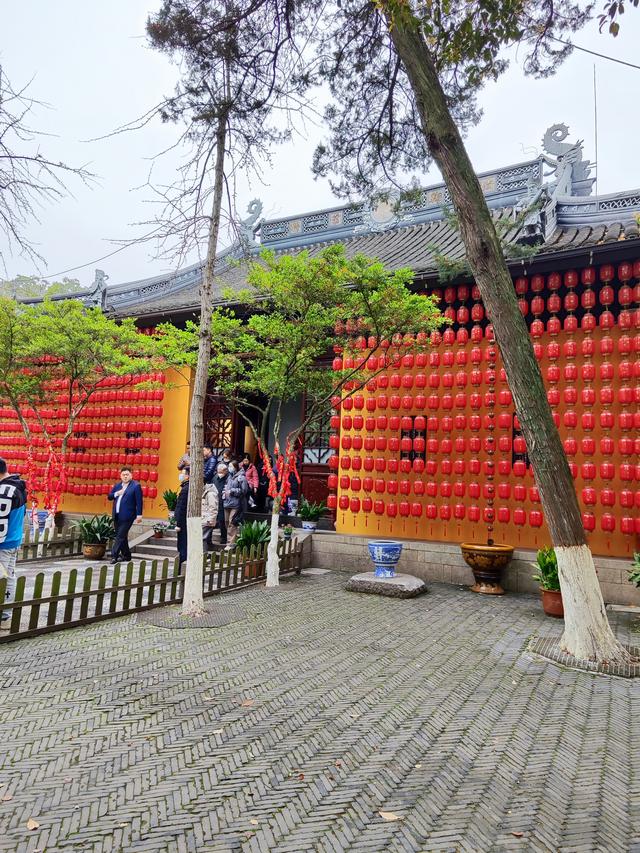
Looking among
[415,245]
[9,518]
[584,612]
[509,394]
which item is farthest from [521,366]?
[415,245]

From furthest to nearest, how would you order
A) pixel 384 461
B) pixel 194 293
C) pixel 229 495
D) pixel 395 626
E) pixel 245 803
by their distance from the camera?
pixel 194 293, pixel 229 495, pixel 384 461, pixel 395 626, pixel 245 803

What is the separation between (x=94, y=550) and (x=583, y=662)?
9.21m

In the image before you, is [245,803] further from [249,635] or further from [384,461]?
[384,461]

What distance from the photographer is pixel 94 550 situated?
37.1 ft

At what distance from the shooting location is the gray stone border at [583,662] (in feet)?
17.5

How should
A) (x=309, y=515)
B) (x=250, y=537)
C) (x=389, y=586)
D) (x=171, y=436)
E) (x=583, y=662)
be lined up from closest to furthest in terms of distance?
(x=583, y=662) → (x=389, y=586) → (x=250, y=537) → (x=309, y=515) → (x=171, y=436)

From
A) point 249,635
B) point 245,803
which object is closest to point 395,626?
point 249,635

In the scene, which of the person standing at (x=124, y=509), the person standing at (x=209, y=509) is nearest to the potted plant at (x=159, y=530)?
the person standing at (x=124, y=509)

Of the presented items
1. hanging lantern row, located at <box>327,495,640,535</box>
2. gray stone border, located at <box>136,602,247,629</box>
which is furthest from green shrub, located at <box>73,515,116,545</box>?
hanging lantern row, located at <box>327,495,640,535</box>

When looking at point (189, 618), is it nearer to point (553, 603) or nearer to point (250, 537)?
point (250, 537)

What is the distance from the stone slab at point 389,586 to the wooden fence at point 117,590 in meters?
1.63

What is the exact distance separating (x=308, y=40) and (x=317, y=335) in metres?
4.19

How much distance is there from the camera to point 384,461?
36.1ft

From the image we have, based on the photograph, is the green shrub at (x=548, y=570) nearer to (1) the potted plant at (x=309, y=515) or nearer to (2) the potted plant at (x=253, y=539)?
(2) the potted plant at (x=253, y=539)
